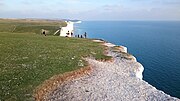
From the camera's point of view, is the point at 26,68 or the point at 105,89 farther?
the point at 26,68

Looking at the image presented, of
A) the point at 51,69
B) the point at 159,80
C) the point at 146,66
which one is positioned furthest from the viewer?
the point at 146,66

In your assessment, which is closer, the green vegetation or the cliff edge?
the green vegetation

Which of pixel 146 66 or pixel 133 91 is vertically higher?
pixel 133 91

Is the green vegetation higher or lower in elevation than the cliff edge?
higher

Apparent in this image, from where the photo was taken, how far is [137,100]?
26891 mm

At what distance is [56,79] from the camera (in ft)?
103

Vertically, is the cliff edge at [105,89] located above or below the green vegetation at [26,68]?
below

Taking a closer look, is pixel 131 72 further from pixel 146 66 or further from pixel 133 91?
pixel 146 66

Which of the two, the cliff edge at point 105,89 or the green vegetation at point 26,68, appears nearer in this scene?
the green vegetation at point 26,68

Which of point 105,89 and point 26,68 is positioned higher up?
point 26,68

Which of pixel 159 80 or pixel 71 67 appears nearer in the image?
pixel 71 67

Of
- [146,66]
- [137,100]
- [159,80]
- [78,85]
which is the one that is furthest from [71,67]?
[146,66]

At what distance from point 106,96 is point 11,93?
9.32 m

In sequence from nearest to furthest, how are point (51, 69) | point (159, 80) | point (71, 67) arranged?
point (51, 69), point (71, 67), point (159, 80)
